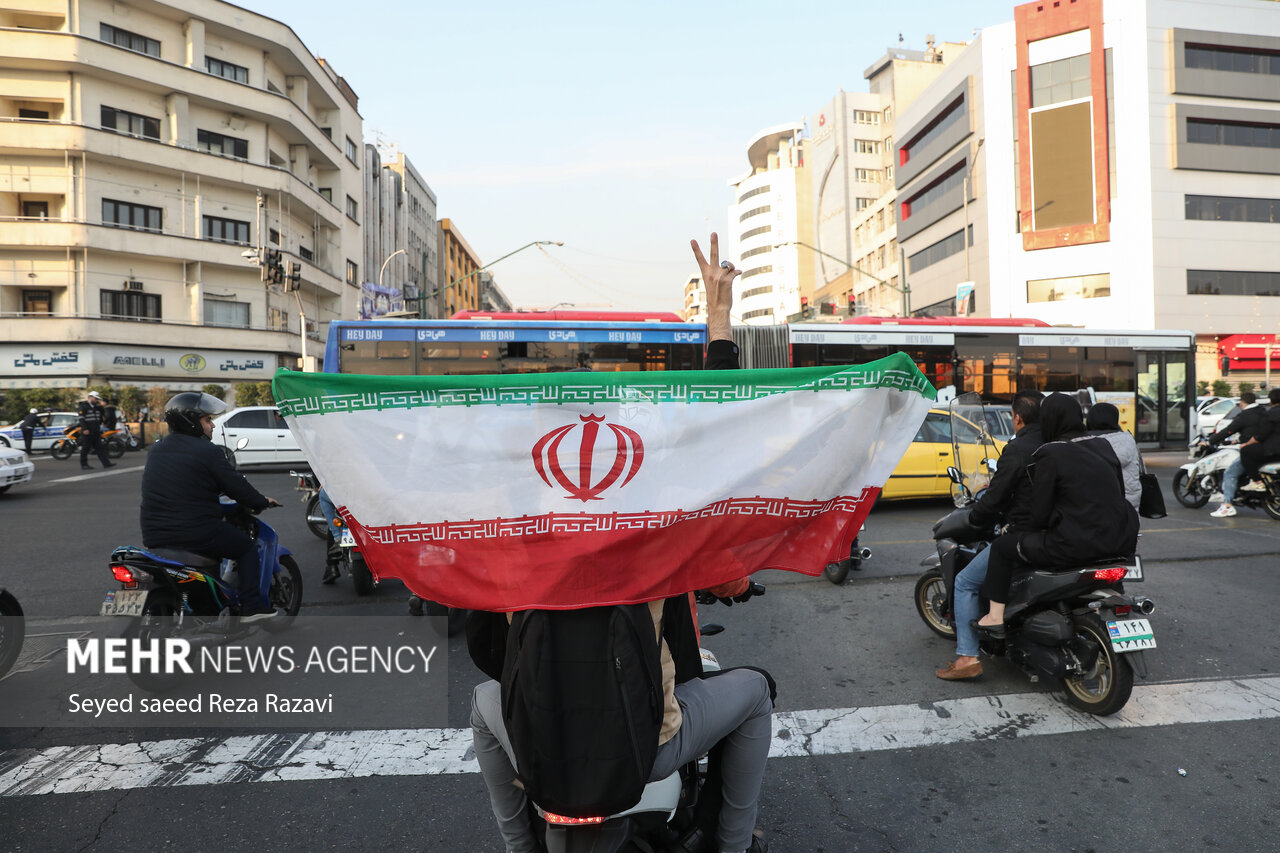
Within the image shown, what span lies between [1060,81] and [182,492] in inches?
1955

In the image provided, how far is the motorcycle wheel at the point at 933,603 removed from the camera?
5.36m

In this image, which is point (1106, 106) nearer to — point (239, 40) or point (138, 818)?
point (239, 40)

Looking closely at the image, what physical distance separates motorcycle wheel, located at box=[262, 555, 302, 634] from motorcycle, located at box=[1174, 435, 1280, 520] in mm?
11382

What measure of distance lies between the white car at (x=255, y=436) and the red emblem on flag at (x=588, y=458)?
57.6 feet

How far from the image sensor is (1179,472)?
1152 centimetres

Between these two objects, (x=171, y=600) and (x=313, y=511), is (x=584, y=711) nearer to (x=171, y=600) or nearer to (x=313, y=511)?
(x=171, y=600)

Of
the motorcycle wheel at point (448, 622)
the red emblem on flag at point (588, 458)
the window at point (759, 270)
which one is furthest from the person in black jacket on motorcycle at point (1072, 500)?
the window at point (759, 270)

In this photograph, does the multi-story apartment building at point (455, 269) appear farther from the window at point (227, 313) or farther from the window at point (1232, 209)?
the window at point (1232, 209)

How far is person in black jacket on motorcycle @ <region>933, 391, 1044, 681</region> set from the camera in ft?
14.7

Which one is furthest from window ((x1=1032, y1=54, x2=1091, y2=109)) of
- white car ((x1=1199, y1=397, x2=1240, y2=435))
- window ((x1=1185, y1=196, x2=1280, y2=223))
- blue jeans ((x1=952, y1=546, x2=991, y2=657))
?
blue jeans ((x1=952, y1=546, x2=991, y2=657))

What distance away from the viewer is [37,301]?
34.8 meters

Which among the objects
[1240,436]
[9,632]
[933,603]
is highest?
[1240,436]

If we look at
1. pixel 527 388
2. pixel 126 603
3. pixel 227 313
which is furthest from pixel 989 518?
pixel 227 313

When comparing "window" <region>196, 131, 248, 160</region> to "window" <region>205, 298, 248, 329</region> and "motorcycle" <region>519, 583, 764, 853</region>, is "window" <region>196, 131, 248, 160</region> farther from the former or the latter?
"motorcycle" <region>519, 583, 764, 853</region>
